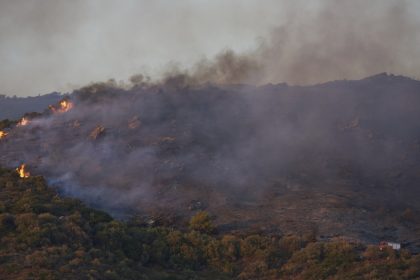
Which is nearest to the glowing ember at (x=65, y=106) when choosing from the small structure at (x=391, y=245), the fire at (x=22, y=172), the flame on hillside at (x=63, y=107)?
the flame on hillside at (x=63, y=107)

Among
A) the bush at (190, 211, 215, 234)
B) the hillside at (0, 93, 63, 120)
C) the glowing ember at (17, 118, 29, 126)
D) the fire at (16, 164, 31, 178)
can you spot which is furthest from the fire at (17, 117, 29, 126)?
the hillside at (0, 93, 63, 120)

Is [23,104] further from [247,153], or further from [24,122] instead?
[247,153]

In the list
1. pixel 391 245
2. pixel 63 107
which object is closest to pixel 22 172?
pixel 63 107

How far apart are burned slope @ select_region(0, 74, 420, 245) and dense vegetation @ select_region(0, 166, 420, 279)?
18.0 ft

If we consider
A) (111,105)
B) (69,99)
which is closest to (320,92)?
(111,105)

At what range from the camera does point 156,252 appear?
4675cm

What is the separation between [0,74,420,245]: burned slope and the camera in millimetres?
57469

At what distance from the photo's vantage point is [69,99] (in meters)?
93.2

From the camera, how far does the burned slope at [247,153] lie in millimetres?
57469

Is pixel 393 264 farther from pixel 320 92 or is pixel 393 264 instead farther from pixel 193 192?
pixel 320 92

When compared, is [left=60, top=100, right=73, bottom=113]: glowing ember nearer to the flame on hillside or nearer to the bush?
the flame on hillside

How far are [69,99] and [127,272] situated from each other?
58.5 metres

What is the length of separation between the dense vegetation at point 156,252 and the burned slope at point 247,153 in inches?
216

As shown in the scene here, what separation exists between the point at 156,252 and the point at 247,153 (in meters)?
29.6
